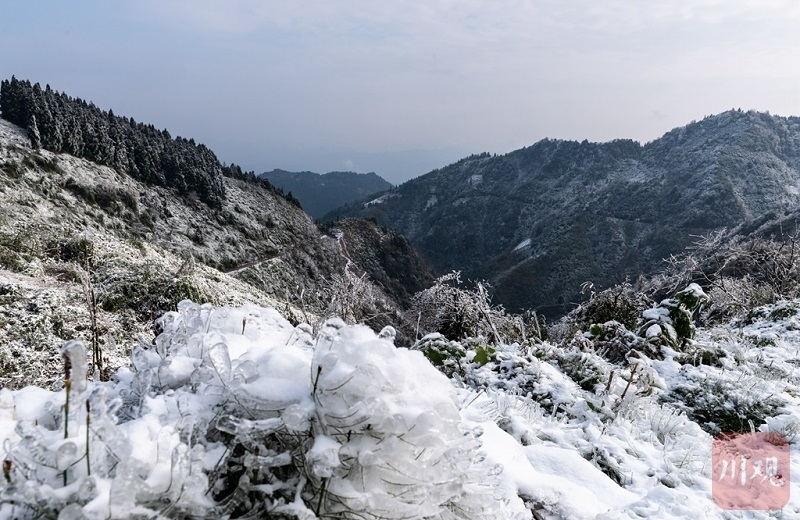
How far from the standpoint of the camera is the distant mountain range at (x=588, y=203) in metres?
79.4

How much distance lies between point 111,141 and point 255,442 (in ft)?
132

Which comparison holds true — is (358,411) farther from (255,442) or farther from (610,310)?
(610,310)

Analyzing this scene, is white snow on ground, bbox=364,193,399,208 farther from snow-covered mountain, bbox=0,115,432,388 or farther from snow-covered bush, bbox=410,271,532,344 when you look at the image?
snow-covered bush, bbox=410,271,532,344

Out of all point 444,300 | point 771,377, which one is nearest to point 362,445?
point 771,377

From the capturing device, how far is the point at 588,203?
336 ft

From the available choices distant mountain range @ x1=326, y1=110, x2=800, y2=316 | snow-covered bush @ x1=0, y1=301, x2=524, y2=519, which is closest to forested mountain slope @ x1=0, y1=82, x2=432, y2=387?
snow-covered bush @ x1=0, y1=301, x2=524, y2=519

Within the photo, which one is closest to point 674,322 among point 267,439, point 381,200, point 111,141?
point 267,439

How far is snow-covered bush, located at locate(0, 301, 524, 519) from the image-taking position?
115 cm

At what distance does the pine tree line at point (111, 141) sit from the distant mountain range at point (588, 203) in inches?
1806

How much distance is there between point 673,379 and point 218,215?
Answer: 40591 mm

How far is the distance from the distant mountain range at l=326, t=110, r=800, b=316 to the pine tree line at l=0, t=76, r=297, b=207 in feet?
151

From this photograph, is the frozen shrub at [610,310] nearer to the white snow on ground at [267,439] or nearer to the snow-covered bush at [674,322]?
the snow-covered bush at [674,322]

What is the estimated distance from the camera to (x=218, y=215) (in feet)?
132

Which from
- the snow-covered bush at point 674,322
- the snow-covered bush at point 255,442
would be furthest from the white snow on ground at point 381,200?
the snow-covered bush at point 255,442
